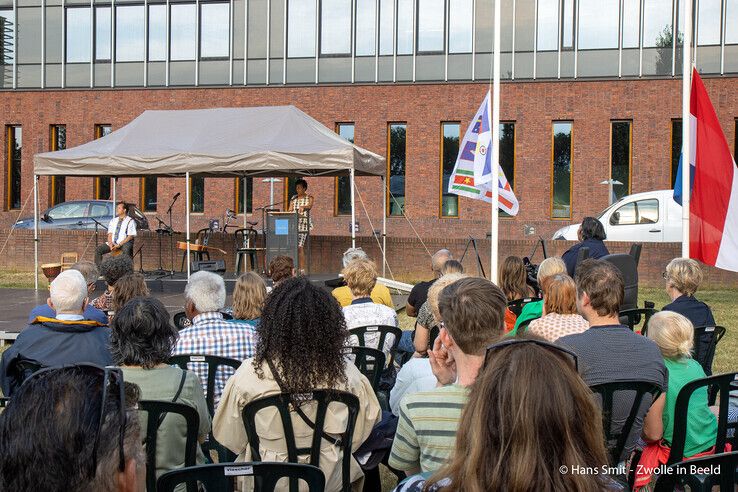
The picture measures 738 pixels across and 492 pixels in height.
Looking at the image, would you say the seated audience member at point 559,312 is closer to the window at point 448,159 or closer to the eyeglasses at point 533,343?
the eyeglasses at point 533,343

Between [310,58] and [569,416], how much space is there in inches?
1048

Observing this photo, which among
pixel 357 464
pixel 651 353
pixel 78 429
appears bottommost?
pixel 357 464

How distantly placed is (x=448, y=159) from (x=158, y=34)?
1092 cm

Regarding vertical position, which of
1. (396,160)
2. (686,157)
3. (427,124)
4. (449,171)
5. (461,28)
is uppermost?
(461,28)

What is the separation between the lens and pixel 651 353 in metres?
4.10

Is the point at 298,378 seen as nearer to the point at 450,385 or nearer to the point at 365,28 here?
the point at 450,385

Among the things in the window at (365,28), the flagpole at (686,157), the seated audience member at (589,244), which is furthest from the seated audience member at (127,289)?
the window at (365,28)

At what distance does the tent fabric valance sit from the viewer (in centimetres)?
1402

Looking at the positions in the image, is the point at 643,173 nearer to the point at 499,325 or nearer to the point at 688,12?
the point at 688,12

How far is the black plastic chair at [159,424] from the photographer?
3621 mm

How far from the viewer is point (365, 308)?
6.64 metres

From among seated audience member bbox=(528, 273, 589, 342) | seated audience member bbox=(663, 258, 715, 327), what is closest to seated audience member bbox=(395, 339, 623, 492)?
seated audience member bbox=(528, 273, 589, 342)

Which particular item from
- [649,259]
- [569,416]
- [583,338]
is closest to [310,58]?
[649,259]

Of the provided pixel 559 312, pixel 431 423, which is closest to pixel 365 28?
pixel 559 312
